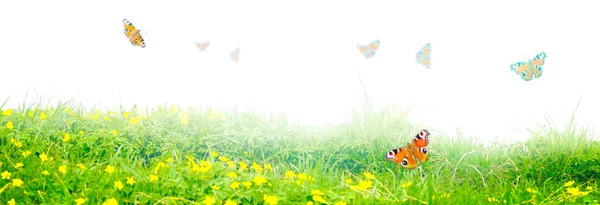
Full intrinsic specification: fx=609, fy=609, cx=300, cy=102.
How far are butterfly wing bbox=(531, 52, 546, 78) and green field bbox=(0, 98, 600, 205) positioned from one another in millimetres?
746

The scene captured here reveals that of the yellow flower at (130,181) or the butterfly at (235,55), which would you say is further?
the butterfly at (235,55)

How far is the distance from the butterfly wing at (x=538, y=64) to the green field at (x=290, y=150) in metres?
0.75

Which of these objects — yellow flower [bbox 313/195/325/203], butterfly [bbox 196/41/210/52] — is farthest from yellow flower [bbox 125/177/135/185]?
butterfly [bbox 196/41/210/52]

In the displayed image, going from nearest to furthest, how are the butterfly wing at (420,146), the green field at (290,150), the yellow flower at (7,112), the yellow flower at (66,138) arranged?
the green field at (290,150) < the butterfly wing at (420,146) < the yellow flower at (66,138) < the yellow flower at (7,112)

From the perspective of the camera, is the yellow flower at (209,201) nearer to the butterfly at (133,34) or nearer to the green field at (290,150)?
the green field at (290,150)

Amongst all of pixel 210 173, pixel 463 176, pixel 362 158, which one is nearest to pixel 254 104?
pixel 362 158

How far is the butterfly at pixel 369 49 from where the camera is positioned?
668 centimetres

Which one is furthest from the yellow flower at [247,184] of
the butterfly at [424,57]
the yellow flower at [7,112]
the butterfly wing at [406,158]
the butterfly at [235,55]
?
the butterfly at [424,57]

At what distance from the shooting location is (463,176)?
6.27 m

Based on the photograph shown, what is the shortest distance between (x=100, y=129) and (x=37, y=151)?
2.82 ft

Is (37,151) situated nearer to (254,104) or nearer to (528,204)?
(254,104)

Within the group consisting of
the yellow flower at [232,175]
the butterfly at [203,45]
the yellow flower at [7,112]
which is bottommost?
the yellow flower at [232,175]

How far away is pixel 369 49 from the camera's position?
22.1 feet

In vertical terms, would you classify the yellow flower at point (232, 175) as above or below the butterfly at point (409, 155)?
above
